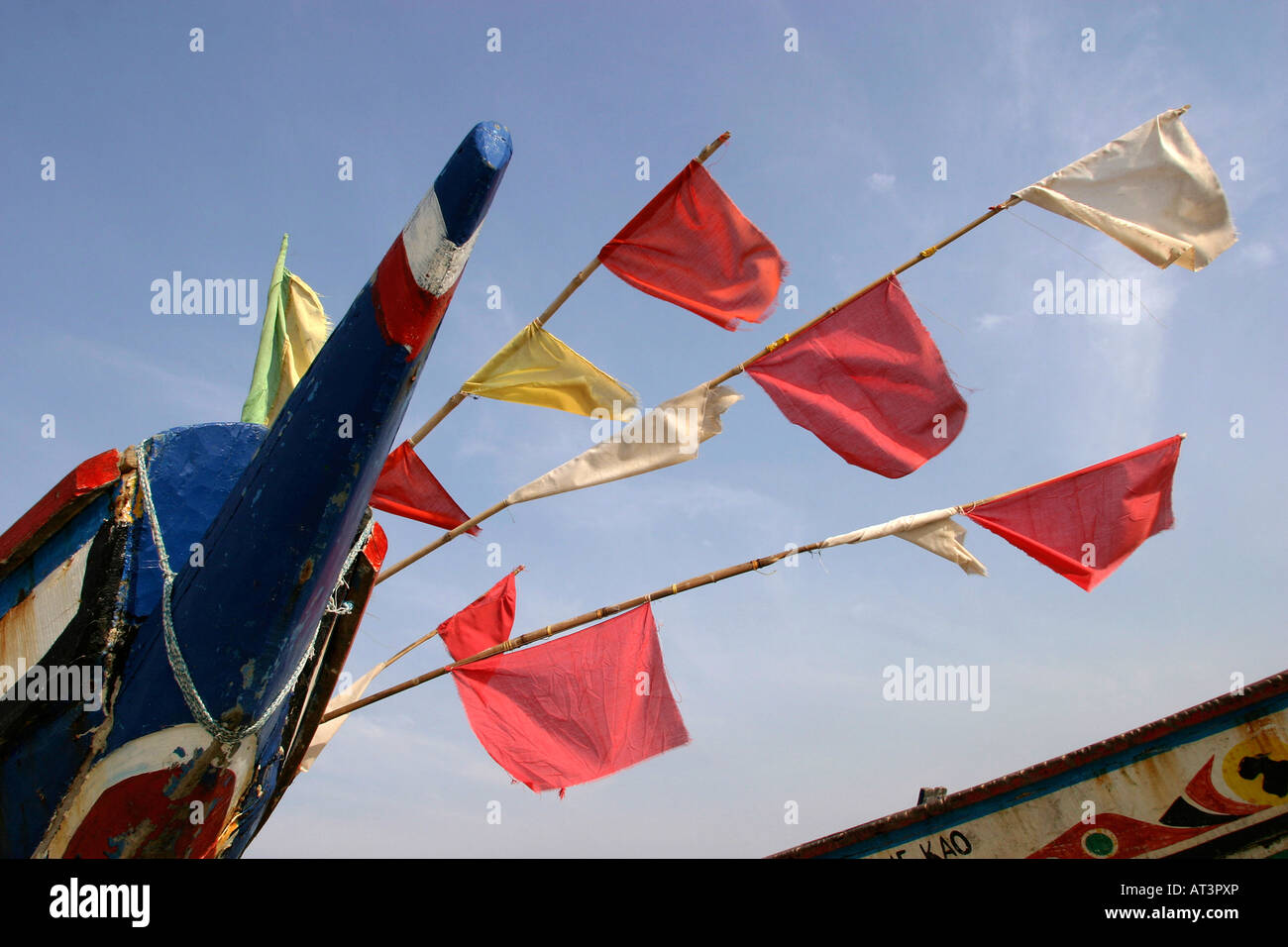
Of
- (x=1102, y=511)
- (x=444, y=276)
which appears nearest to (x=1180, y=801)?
(x=1102, y=511)

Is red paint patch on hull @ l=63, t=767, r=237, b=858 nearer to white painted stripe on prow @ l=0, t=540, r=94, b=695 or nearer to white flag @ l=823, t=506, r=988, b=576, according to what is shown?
white painted stripe on prow @ l=0, t=540, r=94, b=695

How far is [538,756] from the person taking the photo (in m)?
5.94

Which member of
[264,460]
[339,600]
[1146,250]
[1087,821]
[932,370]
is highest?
[1146,250]

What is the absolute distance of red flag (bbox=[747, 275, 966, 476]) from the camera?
249 inches

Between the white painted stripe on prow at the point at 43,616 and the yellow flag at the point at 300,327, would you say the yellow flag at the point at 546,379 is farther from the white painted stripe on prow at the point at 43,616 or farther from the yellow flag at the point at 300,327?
the white painted stripe on prow at the point at 43,616

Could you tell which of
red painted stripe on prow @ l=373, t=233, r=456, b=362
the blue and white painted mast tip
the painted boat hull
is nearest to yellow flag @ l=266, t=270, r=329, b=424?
the painted boat hull

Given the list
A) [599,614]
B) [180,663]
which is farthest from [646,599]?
[180,663]

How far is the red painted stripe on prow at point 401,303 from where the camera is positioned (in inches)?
126

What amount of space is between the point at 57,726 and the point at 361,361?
7.39ft

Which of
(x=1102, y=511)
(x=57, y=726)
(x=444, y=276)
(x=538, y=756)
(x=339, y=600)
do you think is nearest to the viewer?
(x=444, y=276)

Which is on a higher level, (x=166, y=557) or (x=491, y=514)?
(x=491, y=514)

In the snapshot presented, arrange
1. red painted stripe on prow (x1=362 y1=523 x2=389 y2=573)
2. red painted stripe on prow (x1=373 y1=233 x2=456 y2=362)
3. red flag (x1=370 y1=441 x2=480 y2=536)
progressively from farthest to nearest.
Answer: red flag (x1=370 y1=441 x2=480 y2=536) < red painted stripe on prow (x1=362 y1=523 x2=389 y2=573) < red painted stripe on prow (x1=373 y1=233 x2=456 y2=362)

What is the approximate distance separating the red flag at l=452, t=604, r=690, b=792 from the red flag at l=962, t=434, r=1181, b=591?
2901 mm
